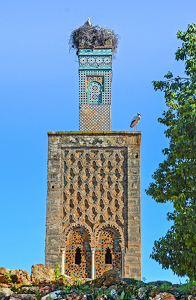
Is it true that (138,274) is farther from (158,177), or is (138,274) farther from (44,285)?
(44,285)

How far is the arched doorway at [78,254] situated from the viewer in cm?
1343

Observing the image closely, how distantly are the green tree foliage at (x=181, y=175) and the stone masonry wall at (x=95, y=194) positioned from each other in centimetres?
392

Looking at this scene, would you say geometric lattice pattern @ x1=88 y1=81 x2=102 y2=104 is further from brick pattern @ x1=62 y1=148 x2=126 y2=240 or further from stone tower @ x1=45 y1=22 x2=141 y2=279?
brick pattern @ x1=62 y1=148 x2=126 y2=240

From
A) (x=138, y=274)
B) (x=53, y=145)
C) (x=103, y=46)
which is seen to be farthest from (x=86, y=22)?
(x=138, y=274)

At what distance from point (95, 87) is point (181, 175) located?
7.67 meters

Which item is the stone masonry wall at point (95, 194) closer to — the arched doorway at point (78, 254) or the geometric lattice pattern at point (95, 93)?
the arched doorway at point (78, 254)

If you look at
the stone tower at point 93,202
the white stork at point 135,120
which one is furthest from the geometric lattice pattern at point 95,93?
the white stork at point 135,120

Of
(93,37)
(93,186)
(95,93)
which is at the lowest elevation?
(93,186)

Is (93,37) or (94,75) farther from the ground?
(93,37)

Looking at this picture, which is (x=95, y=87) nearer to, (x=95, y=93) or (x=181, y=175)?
(x=95, y=93)

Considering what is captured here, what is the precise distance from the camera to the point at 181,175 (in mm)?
9016

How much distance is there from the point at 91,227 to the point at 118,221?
0.72 metres

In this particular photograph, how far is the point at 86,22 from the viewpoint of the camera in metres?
17.1

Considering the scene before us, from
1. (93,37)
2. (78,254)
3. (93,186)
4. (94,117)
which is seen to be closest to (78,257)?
(78,254)
